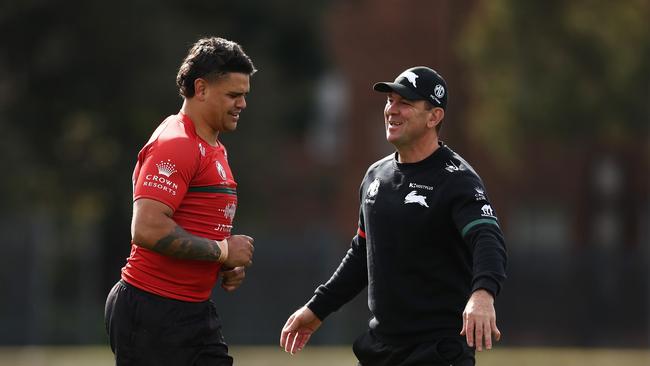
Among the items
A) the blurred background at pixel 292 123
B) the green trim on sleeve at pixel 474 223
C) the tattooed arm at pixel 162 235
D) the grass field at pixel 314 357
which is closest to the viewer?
the tattooed arm at pixel 162 235

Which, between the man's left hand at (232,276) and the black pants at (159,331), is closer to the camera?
the black pants at (159,331)

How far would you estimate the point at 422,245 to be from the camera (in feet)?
24.7

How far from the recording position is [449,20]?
1490 inches

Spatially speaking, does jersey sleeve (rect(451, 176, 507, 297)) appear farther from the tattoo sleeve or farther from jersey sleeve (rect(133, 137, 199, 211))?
jersey sleeve (rect(133, 137, 199, 211))

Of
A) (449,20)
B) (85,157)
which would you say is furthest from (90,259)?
(449,20)

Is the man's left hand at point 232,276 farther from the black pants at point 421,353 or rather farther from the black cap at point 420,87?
the black cap at point 420,87

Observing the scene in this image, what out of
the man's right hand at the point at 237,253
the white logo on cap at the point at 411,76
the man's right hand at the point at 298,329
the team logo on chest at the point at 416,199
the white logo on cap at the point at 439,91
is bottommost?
the man's right hand at the point at 298,329

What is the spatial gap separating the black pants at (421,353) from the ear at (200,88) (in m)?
1.69

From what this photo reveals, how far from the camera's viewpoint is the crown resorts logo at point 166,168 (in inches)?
272

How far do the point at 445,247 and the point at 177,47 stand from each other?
25752 millimetres

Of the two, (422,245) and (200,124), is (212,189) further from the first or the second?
(422,245)

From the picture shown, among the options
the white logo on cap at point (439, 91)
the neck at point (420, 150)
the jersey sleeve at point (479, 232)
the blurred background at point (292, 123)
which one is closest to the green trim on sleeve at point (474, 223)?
the jersey sleeve at point (479, 232)

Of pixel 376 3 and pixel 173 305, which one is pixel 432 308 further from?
pixel 376 3

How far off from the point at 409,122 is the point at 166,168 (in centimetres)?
150
